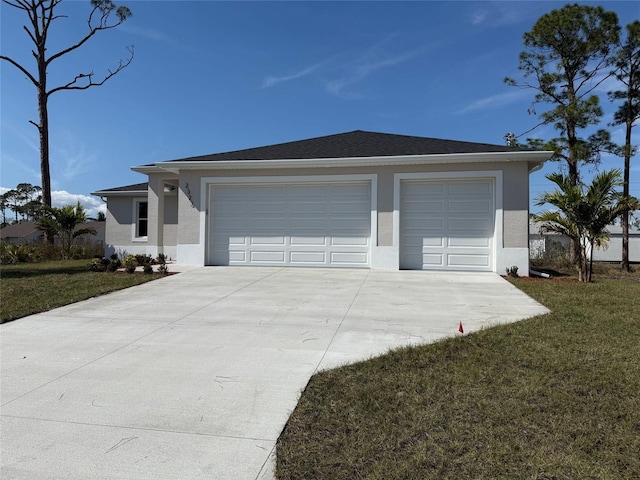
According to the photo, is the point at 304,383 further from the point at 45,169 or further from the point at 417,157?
the point at 45,169

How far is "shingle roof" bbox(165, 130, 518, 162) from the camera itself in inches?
438

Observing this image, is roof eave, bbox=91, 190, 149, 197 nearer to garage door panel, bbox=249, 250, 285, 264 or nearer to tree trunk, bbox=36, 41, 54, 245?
tree trunk, bbox=36, 41, 54, 245

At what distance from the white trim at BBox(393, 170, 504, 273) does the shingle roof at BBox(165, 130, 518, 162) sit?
0.62 m

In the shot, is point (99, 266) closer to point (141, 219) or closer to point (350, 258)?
point (141, 219)

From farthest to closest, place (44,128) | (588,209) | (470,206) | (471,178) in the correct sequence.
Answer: (44,128)
(470,206)
(471,178)
(588,209)

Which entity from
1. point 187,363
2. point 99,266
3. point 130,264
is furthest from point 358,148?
point 187,363

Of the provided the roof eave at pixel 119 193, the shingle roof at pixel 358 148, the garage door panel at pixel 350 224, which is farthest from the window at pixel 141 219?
the garage door panel at pixel 350 224

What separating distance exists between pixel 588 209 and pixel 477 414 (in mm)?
8985

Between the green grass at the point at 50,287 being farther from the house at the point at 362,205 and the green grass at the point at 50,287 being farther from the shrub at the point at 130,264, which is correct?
the house at the point at 362,205

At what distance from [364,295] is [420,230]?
4.49m

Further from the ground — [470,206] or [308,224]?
[470,206]

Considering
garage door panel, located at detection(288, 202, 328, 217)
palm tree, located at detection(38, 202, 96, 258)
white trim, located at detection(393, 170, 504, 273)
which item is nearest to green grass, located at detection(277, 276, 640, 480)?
white trim, located at detection(393, 170, 504, 273)

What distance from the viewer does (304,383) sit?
3.51 metres

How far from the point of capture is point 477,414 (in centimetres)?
287
